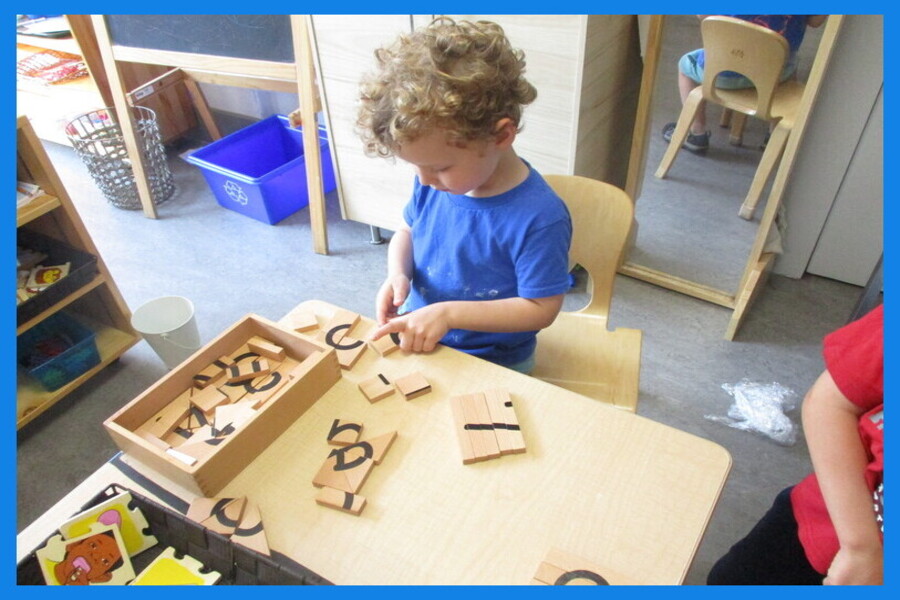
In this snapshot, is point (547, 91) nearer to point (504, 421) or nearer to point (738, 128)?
point (738, 128)

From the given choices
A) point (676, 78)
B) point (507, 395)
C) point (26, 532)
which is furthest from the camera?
point (676, 78)

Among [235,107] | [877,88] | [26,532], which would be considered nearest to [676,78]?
[877,88]

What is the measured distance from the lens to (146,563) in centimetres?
87

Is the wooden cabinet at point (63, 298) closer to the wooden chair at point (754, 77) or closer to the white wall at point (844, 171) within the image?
the wooden chair at point (754, 77)

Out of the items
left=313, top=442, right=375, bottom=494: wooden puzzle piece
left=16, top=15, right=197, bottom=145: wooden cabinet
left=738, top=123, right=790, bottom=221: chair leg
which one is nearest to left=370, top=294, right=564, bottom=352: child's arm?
left=313, top=442, right=375, bottom=494: wooden puzzle piece

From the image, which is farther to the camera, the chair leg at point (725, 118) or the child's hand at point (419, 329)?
the chair leg at point (725, 118)

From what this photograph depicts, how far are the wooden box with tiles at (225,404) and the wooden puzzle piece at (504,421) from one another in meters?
0.28

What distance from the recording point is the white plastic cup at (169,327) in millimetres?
1967

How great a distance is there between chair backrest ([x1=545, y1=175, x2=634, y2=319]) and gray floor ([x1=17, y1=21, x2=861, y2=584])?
2.35ft

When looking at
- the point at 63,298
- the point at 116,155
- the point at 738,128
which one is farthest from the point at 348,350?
the point at 116,155

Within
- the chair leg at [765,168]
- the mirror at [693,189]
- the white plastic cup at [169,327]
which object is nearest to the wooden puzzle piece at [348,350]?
the white plastic cup at [169,327]

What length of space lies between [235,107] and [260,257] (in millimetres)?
1353

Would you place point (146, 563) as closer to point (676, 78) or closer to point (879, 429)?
point (879, 429)

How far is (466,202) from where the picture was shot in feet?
3.89
